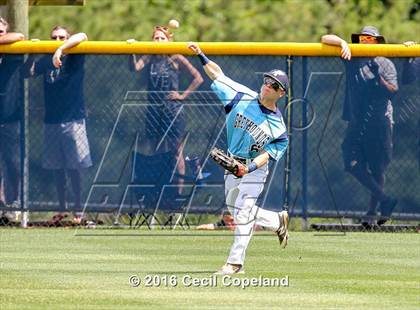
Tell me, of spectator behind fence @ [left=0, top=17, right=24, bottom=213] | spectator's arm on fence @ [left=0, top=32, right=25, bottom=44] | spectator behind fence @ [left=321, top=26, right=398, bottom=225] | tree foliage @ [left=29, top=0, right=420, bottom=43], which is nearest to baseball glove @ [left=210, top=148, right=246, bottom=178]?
spectator behind fence @ [left=321, top=26, right=398, bottom=225]

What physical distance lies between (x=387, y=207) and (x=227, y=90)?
12.6 feet

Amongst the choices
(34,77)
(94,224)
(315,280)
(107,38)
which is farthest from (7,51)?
(107,38)

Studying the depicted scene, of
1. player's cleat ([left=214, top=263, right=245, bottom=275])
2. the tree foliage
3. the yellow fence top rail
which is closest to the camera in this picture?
player's cleat ([left=214, top=263, right=245, bottom=275])

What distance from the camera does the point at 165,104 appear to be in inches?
669

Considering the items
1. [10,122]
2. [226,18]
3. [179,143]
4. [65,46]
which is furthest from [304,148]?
[226,18]

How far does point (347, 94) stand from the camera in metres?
16.9

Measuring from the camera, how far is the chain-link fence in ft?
55.4

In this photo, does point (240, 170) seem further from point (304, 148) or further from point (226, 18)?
point (226, 18)

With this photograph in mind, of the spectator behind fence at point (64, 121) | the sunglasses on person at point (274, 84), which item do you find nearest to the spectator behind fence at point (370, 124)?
the spectator behind fence at point (64, 121)

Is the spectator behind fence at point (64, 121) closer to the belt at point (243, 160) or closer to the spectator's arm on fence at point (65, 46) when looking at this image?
the spectator's arm on fence at point (65, 46)

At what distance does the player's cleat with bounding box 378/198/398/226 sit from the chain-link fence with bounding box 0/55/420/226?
11 millimetres

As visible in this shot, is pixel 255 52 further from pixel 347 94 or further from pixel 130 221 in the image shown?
pixel 130 221

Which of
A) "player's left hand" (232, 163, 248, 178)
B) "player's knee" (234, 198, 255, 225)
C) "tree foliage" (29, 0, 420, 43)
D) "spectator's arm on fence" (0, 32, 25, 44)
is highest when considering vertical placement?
"player's left hand" (232, 163, 248, 178)

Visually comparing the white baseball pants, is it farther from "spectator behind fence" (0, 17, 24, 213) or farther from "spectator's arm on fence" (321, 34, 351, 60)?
"spectator behind fence" (0, 17, 24, 213)
